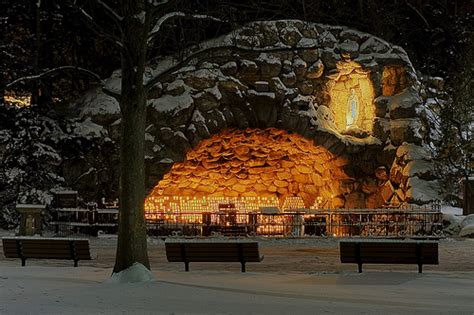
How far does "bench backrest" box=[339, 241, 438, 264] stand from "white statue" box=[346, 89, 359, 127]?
1557 centimetres

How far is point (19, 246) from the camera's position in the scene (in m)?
16.2

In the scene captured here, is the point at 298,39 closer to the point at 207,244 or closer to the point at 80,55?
the point at 80,55

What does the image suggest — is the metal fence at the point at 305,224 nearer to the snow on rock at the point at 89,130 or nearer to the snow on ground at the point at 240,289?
the snow on rock at the point at 89,130

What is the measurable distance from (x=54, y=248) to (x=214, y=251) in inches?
157

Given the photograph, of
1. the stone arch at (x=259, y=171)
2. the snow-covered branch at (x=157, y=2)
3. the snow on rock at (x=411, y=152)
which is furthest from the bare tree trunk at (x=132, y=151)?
the snow on rock at (x=411, y=152)

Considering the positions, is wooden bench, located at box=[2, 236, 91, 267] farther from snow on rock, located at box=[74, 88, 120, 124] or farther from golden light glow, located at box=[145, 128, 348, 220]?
golden light glow, located at box=[145, 128, 348, 220]

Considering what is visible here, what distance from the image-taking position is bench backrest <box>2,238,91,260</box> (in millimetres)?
15719

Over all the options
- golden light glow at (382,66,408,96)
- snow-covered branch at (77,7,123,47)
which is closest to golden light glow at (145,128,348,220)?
golden light glow at (382,66,408,96)

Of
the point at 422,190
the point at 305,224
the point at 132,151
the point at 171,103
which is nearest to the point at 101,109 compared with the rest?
the point at 171,103

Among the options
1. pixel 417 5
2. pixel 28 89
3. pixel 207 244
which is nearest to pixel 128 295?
pixel 207 244

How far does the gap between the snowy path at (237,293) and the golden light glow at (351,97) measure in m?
15.2

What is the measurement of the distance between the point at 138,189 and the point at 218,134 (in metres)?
14.6

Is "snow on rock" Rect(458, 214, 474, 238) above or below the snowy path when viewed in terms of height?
above

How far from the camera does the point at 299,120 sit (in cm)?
2805
